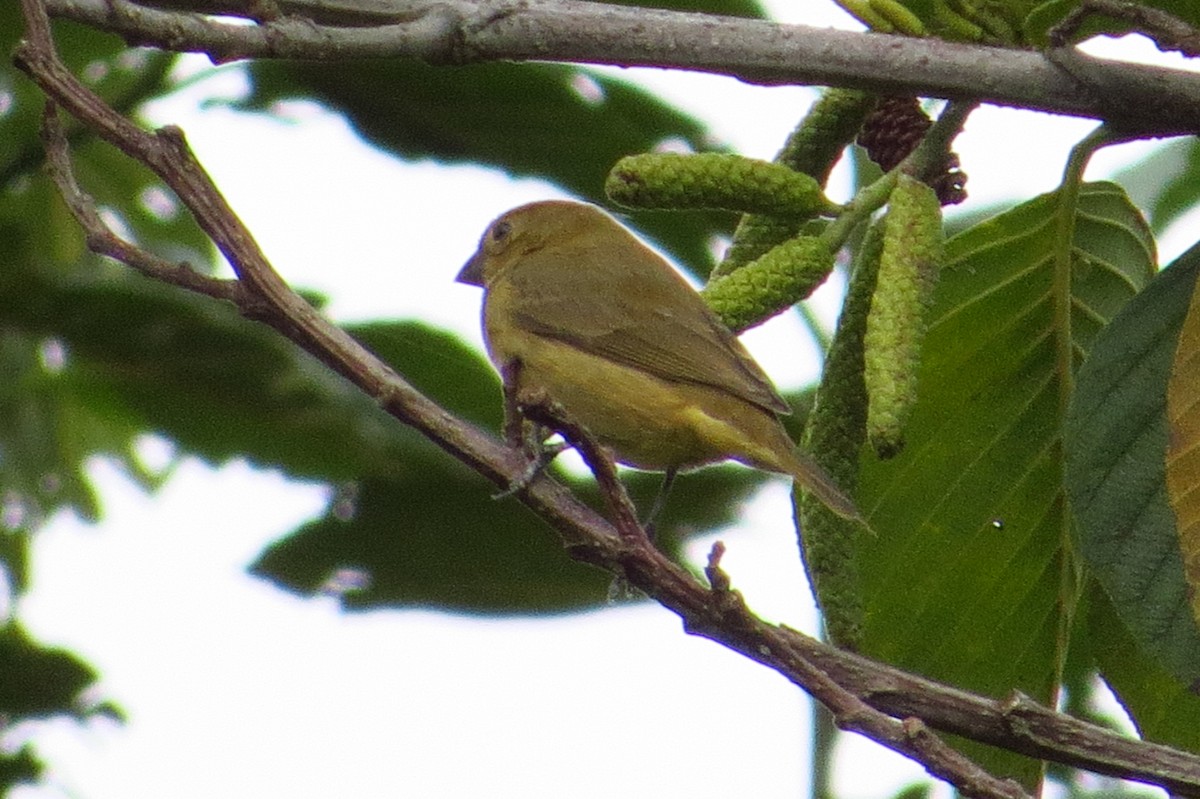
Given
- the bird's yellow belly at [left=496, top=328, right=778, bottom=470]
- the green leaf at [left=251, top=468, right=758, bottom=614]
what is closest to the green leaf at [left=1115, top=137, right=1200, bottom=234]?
the bird's yellow belly at [left=496, top=328, right=778, bottom=470]

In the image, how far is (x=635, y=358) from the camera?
351 centimetres

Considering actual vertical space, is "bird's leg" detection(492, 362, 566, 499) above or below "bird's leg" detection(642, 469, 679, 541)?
below

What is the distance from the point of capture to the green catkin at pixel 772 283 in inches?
86.0

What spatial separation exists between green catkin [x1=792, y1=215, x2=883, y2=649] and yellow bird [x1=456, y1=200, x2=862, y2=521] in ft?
1.45

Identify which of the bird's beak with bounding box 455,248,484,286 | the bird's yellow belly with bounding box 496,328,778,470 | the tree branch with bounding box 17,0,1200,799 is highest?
the bird's beak with bounding box 455,248,484,286

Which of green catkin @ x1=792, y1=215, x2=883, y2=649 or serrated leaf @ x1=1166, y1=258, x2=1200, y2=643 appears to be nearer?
serrated leaf @ x1=1166, y1=258, x2=1200, y2=643

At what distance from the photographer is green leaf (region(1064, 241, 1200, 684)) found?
6.66ft

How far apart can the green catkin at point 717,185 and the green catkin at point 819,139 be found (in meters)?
0.16

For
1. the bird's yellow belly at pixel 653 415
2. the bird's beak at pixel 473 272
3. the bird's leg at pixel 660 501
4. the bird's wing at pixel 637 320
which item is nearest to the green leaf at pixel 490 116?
the bird's wing at pixel 637 320

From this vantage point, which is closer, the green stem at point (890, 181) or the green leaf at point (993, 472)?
the green stem at point (890, 181)

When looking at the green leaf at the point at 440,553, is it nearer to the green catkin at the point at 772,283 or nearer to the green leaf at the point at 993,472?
the green leaf at the point at 993,472

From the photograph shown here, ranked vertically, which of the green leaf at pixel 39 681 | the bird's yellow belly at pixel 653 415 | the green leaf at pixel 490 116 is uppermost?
the green leaf at pixel 490 116

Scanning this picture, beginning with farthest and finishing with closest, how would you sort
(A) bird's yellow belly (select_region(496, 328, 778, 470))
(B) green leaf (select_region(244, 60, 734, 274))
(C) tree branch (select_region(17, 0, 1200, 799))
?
(B) green leaf (select_region(244, 60, 734, 274)) < (A) bird's yellow belly (select_region(496, 328, 778, 470)) < (C) tree branch (select_region(17, 0, 1200, 799))

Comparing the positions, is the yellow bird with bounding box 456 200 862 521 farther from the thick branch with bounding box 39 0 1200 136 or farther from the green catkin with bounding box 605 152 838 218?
the thick branch with bounding box 39 0 1200 136
